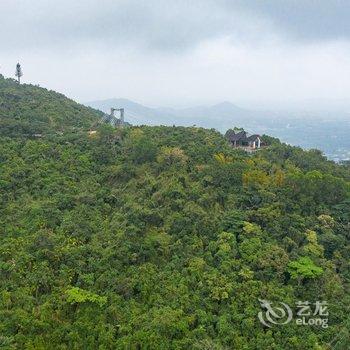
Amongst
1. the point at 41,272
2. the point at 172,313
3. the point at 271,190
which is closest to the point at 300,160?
the point at 271,190
